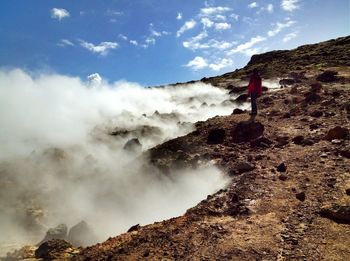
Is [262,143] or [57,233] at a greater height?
[262,143]

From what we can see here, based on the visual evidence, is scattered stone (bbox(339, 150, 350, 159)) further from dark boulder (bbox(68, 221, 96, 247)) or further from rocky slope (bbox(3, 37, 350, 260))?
dark boulder (bbox(68, 221, 96, 247))

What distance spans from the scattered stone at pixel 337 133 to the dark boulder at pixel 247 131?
2.38 meters

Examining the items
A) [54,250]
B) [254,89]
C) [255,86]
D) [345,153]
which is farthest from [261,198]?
[255,86]

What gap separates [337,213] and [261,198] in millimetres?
1675

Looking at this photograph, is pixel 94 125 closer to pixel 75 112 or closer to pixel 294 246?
pixel 75 112

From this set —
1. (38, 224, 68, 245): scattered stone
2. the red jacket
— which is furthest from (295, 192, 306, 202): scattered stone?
the red jacket

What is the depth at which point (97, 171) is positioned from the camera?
15281mm

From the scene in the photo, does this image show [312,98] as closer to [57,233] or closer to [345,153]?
[345,153]

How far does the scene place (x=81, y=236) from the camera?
10.9 m

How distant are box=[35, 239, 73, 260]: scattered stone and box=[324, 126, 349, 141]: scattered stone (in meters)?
7.45

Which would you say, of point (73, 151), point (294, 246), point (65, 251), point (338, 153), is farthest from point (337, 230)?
point (73, 151)

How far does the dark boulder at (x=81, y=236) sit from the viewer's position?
10.8 meters

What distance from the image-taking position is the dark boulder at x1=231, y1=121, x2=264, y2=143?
1340cm

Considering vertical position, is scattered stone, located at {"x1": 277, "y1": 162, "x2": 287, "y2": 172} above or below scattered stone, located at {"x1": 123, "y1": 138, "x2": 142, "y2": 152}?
below
